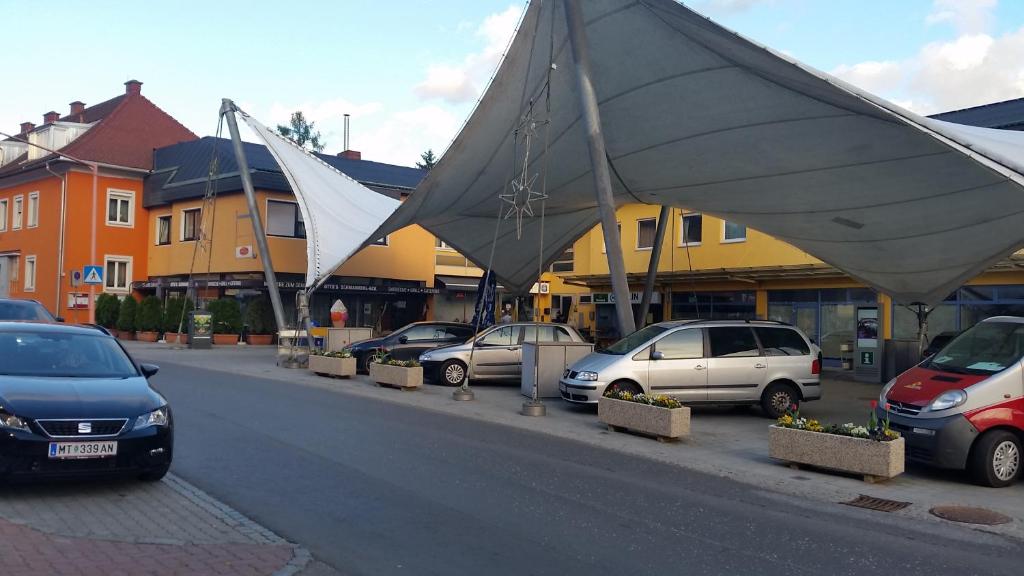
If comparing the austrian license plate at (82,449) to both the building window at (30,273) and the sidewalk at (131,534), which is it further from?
the building window at (30,273)

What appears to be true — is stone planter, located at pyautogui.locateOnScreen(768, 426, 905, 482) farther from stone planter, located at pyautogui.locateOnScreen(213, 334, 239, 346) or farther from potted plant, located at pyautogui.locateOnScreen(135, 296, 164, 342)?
potted plant, located at pyautogui.locateOnScreen(135, 296, 164, 342)

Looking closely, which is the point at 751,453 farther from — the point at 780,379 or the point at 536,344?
the point at 536,344

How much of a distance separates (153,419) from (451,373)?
1293 centimetres

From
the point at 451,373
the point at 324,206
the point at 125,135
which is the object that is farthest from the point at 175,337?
the point at 451,373

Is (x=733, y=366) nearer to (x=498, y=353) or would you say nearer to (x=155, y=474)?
(x=498, y=353)

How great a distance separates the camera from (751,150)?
1650 cm

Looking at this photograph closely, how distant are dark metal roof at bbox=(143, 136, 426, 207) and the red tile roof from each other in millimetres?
1504

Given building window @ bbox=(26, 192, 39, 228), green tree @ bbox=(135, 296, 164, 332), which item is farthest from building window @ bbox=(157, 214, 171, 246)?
building window @ bbox=(26, 192, 39, 228)

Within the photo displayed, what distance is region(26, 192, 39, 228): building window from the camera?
153ft

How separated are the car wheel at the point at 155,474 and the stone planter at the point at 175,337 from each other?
27.4 m

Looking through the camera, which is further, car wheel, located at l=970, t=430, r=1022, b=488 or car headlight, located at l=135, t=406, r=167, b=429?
car wheel, located at l=970, t=430, r=1022, b=488

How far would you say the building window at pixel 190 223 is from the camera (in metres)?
40.6

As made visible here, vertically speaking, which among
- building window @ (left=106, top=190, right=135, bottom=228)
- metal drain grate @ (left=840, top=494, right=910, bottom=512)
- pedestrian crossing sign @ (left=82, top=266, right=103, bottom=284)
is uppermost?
building window @ (left=106, top=190, right=135, bottom=228)

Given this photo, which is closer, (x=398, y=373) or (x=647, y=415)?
(x=647, y=415)
